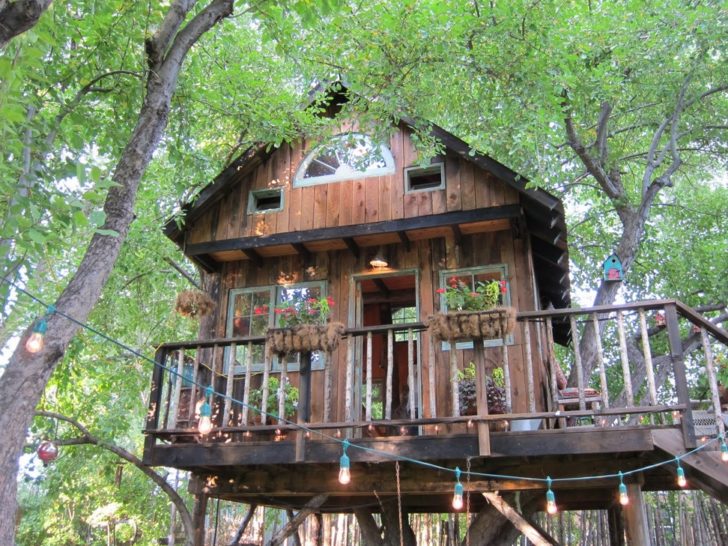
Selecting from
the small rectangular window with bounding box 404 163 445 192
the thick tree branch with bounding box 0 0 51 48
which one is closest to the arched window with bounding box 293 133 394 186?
the small rectangular window with bounding box 404 163 445 192

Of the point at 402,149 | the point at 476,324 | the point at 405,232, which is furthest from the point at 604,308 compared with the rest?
the point at 402,149

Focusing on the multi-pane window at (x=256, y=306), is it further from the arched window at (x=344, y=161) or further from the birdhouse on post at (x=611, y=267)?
the birdhouse on post at (x=611, y=267)

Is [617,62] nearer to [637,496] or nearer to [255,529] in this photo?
[637,496]

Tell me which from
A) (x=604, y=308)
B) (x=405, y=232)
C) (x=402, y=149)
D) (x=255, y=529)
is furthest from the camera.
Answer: (x=255, y=529)

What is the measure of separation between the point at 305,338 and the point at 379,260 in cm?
217

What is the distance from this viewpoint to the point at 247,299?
938cm

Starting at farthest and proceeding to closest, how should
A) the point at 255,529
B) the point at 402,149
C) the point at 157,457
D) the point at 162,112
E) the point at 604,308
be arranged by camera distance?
the point at 255,529, the point at 402,149, the point at 157,457, the point at 604,308, the point at 162,112

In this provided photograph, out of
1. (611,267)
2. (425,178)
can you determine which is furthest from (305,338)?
(611,267)

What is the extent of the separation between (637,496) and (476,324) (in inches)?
94.9

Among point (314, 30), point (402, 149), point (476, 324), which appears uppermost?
point (314, 30)

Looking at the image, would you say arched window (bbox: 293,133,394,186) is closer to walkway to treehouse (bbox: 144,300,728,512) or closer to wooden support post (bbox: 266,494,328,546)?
walkway to treehouse (bbox: 144,300,728,512)

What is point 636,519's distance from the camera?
6402mm

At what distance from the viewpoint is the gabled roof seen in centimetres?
790

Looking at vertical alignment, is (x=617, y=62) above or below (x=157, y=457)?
above
